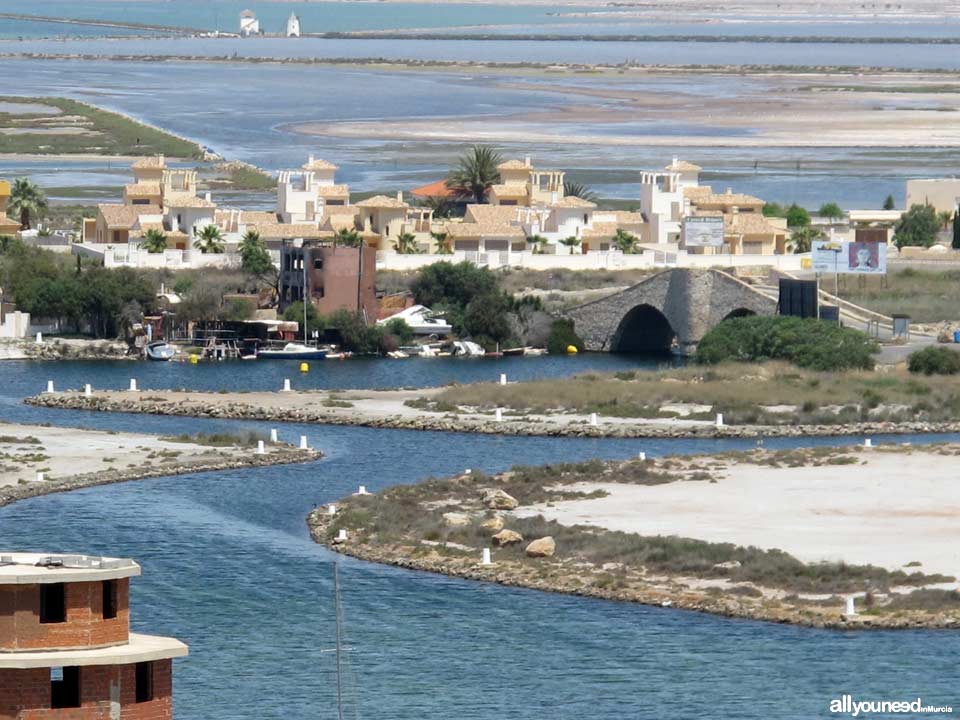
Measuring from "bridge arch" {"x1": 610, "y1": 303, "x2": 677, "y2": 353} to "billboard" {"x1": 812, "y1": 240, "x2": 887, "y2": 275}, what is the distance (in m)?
6.32

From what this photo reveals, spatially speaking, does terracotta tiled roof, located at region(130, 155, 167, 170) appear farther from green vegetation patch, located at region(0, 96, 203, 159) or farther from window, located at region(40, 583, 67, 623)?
window, located at region(40, 583, 67, 623)

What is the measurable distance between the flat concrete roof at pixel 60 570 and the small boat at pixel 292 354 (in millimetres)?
75696

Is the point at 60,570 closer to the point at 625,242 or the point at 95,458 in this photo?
the point at 95,458

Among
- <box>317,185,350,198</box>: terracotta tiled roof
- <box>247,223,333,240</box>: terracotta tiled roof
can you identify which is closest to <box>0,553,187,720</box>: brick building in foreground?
<box>247,223,333,240</box>: terracotta tiled roof

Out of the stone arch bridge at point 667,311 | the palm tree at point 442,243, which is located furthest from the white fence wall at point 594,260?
the stone arch bridge at point 667,311

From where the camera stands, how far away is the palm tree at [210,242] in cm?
11769

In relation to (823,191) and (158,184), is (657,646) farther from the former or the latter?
(823,191)

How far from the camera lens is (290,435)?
7981 centimetres

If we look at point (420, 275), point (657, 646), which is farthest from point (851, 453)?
point (420, 275)

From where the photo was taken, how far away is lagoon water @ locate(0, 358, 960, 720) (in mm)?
44656

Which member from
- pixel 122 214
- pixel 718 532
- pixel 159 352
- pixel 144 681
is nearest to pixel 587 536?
pixel 718 532

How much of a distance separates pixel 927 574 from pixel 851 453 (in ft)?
58.6

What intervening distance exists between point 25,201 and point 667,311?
112ft

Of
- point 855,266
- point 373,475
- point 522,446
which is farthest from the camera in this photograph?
point 855,266
